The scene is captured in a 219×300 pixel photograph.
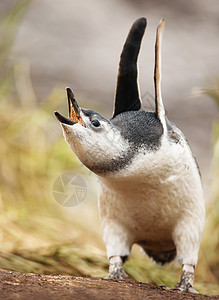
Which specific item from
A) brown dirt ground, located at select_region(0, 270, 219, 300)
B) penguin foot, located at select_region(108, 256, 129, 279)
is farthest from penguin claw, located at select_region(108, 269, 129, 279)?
brown dirt ground, located at select_region(0, 270, 219, 300)

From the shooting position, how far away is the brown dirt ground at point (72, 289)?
104 cm

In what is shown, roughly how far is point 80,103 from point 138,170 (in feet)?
5.51

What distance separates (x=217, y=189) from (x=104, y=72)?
7.15ft

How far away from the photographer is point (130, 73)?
141 centimetres

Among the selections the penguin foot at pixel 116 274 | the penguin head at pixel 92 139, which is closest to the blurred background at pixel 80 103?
the penguin foot at pixel 116 274

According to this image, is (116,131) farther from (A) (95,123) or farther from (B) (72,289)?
(B) (72,289)

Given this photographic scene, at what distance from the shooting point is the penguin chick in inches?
46.8

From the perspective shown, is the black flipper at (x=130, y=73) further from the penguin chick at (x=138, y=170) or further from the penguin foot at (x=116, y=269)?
the penguin foot at (x=116, y=269)

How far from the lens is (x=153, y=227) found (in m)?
1.44

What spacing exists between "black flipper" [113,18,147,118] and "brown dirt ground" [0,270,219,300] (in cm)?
46

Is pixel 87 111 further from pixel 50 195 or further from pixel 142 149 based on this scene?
pixel 50 195

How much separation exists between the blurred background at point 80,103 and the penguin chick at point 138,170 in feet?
0.65

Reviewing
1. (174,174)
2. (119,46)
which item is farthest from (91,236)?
(119,46)

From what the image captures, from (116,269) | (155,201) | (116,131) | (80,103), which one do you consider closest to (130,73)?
(116,131)
